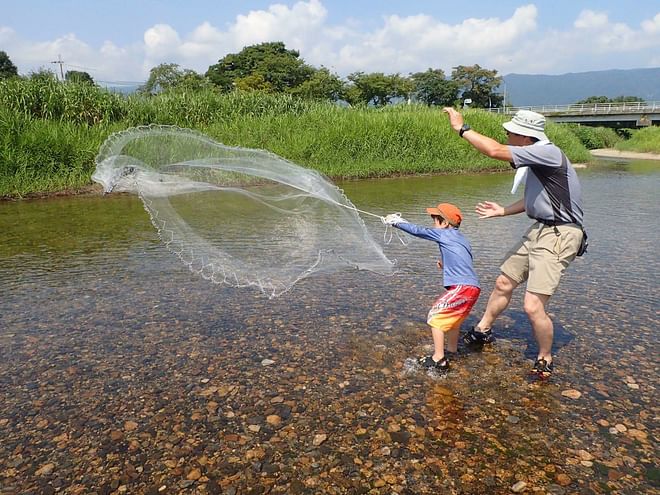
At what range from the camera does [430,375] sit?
16.8 ft

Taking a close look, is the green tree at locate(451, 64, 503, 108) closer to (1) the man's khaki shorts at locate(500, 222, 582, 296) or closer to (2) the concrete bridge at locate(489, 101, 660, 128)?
(2) the concrete bridge at locate(489, 101, 660, 128)

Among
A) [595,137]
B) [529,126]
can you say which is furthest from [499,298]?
[595,137]

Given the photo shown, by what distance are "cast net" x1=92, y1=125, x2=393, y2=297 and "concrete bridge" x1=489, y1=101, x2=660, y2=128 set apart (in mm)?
65126

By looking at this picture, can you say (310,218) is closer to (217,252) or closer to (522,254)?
(217,252)

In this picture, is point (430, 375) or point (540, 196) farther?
point (430, 375)

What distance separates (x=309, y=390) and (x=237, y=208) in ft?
11.8

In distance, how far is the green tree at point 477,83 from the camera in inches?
3883

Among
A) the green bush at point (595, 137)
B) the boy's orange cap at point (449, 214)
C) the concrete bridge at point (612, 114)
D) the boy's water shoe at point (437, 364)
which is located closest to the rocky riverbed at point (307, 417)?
the boy's water shoe at point (437, 364)

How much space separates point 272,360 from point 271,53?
8597 centimetres

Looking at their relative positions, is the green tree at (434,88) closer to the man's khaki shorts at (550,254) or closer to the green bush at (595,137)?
the green bush at (595,137)

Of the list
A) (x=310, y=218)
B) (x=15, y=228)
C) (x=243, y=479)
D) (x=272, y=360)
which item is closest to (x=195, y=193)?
(x=310, y=218)

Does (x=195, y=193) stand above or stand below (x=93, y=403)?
above

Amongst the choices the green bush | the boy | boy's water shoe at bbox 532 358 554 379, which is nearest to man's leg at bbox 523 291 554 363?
boy's water shoe at bbox 532 358 554 379

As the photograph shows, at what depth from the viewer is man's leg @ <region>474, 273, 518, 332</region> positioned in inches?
210
